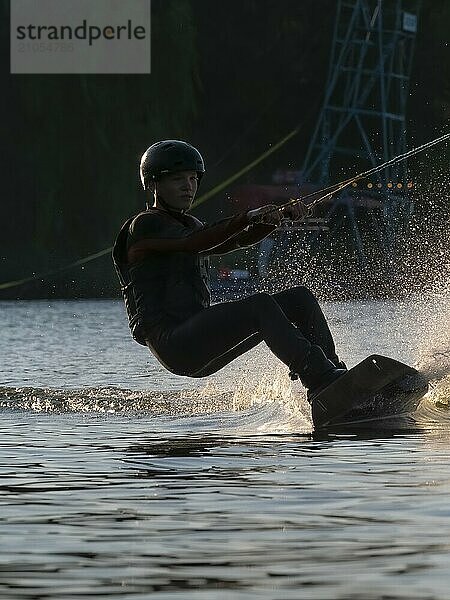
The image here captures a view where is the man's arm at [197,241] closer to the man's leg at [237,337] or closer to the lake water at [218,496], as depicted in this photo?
the man's leg at [237,337]

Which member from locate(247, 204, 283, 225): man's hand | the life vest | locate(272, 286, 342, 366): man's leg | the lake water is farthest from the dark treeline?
locate(247, 204, 283, 225): man's hand

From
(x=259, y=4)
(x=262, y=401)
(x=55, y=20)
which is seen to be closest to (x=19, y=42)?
(x=55, y=20)

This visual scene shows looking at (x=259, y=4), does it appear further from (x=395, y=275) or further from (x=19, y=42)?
(x=395, y=275)

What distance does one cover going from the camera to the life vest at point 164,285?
A: 9.42m

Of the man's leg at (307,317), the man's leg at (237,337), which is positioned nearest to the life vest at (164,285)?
the man's leg at (237,337)

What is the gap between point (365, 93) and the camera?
4384 centimetres

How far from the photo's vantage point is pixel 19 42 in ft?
143

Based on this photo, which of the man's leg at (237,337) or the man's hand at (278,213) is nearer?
the man's hand at (278,213)

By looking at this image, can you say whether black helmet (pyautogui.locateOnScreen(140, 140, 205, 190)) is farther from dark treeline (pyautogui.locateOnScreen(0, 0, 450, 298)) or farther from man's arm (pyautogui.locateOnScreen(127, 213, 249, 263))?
dark treeline (pyautogui.locateOnScreen(0, 0, 450, 298))

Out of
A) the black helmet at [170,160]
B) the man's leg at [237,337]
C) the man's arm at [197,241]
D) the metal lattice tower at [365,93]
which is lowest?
the man's leg at [237,337]

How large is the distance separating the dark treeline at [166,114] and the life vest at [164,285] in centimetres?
3051

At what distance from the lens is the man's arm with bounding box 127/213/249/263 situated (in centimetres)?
902

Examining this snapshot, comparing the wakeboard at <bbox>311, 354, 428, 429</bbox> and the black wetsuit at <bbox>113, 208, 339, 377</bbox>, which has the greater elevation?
the black wetsuit at <bbox>113, 208, 339, 377</bbox>

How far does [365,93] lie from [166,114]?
17.0 ft
